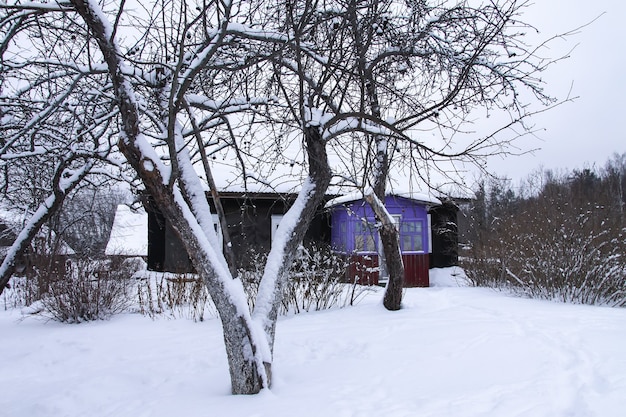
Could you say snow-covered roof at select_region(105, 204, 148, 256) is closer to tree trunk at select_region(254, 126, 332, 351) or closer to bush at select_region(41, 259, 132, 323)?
bush at select_region(41, 259, 132, 323)

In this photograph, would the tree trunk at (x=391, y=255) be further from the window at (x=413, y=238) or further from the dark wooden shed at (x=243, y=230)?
the window at (x=413, y=238)

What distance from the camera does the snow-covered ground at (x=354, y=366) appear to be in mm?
3230

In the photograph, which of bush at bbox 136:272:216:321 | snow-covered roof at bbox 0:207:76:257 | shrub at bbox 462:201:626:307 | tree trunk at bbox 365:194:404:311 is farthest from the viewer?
snow-covered roof at bbox 0:207:76:257

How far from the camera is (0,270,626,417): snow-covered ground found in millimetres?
3230

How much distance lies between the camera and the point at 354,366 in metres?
4.31

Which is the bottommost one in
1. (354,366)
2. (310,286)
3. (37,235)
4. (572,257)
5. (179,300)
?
(354,366)

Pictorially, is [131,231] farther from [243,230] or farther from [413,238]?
[413,238]

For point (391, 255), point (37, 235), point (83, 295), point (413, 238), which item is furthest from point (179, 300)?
point (413, 238)

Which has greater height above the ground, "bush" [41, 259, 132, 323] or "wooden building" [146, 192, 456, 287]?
"wooden building" [146, 192, 456, 287]

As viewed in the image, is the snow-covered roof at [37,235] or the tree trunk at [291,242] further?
the snow-covered roof at [37,235]

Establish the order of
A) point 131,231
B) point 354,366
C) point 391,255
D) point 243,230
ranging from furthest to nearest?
point 131,231 → point 243,230 → point 391,255 → point 354,366

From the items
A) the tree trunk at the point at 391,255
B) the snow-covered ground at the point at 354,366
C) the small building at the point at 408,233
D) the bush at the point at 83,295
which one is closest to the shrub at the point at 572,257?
the snow-covered ground at the point at 354,366

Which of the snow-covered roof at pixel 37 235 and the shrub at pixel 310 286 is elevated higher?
the snow-covered roof at pixel 37 235

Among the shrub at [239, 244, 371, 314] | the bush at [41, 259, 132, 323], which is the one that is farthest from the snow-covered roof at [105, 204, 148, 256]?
the shrub at [239, 244, 371, 314]
